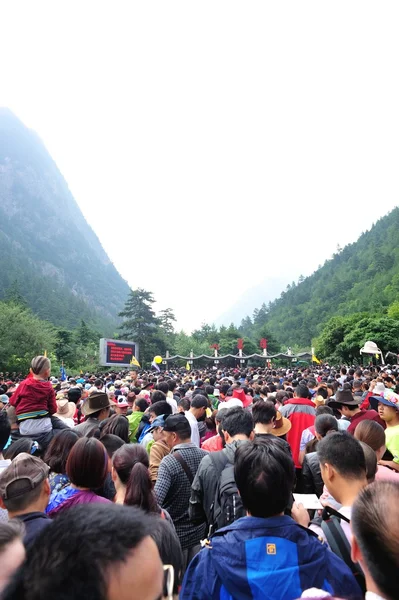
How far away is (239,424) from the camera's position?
3227 mm

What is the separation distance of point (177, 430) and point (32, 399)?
70.3 inches

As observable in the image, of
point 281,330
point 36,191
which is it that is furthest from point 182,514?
point 36,191

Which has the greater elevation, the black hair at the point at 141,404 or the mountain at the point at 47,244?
the mountain at the point at 47,244

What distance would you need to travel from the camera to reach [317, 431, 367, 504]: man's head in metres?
2.13

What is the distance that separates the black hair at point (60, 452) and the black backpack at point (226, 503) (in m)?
1.27

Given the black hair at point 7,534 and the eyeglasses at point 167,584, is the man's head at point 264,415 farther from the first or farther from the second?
the black hair at point 7,534

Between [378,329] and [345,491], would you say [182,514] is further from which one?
[378,329]

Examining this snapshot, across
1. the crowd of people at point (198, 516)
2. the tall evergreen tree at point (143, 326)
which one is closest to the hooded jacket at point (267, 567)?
the crowd of people at point (198, 516)

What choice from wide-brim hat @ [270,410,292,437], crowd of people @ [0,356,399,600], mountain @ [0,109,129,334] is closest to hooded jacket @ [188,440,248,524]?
crowd of people @ [0,356,399,600]

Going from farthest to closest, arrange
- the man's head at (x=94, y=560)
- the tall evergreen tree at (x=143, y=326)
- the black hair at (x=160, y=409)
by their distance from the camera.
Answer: the tall evergreen tree at (x=143, y=326) < the black hair at (x=160, y=409) < the man's head at (x=94, y=560)

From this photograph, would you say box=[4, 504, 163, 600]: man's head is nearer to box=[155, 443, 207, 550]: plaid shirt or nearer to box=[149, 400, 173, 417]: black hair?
box=[155, 443, 207, 550]: plaid shirt

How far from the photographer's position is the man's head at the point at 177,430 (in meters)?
3.52

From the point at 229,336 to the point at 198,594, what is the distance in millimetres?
63344

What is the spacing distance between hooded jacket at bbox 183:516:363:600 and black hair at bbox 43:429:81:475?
70.1 inches
